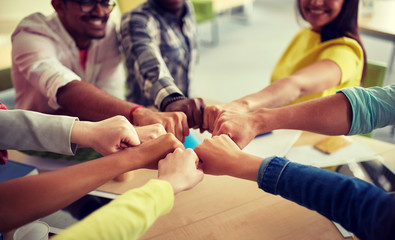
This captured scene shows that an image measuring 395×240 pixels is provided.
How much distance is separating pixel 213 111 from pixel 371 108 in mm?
537

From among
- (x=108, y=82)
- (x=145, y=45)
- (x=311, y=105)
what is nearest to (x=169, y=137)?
(x=311, y=105)

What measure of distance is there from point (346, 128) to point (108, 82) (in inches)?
47.1

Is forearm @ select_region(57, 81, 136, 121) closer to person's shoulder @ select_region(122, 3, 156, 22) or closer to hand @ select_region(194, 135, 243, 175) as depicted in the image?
hand @ select_region(194, 135, 243, 175)

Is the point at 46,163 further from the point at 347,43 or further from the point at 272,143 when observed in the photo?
the point at 347,43

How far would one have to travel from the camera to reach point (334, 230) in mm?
865

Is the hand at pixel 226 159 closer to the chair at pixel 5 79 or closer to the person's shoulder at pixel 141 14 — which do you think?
the person's shoulder at pixel 141 14

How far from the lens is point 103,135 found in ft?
3.12

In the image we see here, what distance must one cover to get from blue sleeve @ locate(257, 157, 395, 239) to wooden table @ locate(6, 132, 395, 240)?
0.51ft

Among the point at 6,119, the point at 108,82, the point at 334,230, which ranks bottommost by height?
the point at 334,230

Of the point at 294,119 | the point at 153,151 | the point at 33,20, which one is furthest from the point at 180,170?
the point at 33,20

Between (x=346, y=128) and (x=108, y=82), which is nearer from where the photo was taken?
(x=346, y=128)

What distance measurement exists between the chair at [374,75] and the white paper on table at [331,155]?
367 millimetres

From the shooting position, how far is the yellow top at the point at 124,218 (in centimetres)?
61

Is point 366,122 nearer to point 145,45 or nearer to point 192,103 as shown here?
point 192,103
